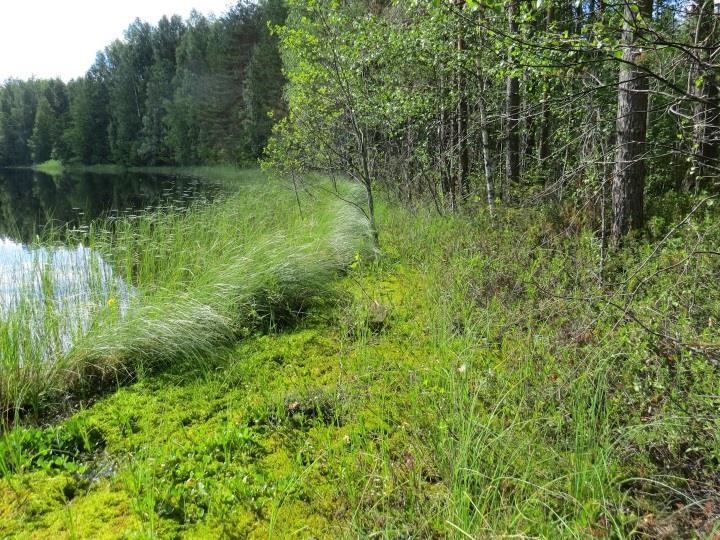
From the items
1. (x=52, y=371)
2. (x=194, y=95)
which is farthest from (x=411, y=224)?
(x=194, y=95)

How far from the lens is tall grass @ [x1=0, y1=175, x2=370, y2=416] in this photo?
323 cm

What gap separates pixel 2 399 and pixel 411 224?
5716mm

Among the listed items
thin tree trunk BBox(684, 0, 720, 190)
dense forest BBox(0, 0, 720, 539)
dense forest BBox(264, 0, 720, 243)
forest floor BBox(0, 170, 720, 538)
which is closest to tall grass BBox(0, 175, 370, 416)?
dense forest BBox(0, 0, 720, 539)

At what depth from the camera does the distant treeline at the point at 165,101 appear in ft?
100

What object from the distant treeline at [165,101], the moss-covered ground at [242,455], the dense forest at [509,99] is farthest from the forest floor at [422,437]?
the distant treeline at [165,101]

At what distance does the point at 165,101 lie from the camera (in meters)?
36.8

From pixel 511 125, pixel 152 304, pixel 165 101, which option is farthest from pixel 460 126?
pixel 165 101

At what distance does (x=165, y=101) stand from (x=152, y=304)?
1530 inches

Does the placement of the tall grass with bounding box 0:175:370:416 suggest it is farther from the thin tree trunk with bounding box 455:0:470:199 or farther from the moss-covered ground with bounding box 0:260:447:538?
the thin tree trunk with bounding box 455:0:470:199

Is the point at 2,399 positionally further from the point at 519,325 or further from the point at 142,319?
the point at 519,325

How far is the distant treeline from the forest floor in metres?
25.2

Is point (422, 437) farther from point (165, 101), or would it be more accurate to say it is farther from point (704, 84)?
point (165, 101)

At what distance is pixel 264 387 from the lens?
3.10 meters

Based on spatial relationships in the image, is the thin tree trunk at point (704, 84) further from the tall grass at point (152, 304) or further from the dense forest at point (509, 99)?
the tall grass at point (152, 304)
